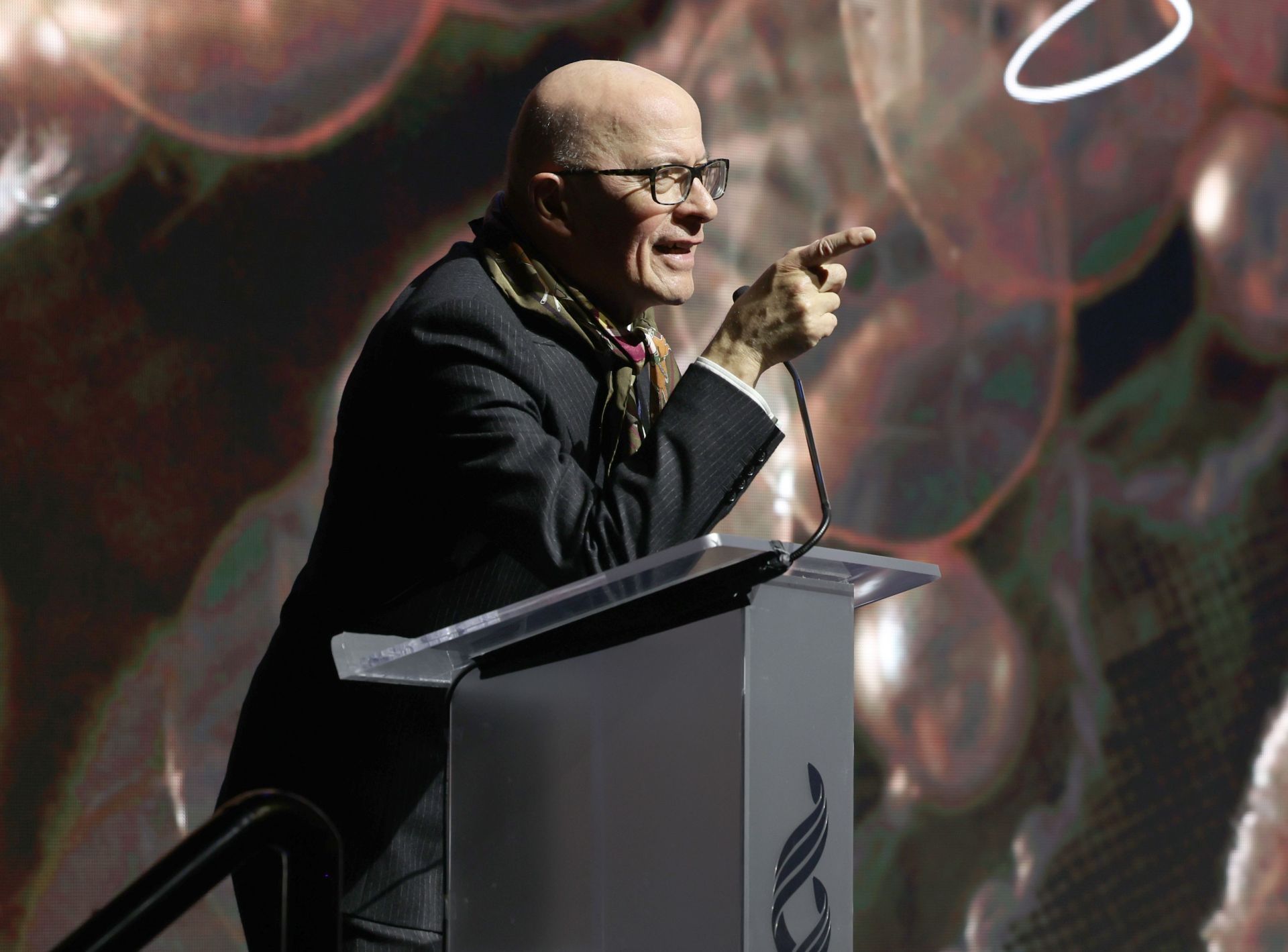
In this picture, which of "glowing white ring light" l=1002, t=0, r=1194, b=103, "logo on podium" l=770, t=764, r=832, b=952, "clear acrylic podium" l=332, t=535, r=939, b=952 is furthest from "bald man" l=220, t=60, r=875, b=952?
"glowing white ring light" l=1002, t=0, r=1194, b=103

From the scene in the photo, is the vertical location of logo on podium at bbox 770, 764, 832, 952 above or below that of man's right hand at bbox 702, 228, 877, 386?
below

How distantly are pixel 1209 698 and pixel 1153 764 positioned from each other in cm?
23

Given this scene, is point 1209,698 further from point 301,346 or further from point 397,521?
point 397,521

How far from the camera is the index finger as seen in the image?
1.29 metres

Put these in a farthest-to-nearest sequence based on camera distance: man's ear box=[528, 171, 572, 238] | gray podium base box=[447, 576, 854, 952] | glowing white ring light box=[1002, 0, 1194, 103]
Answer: glowing white ring light box=[1002, 0, 1194, 103] < man's ear box=[528, 171, 572, 238] < gray podium base box=[447, 576, 854, 952]

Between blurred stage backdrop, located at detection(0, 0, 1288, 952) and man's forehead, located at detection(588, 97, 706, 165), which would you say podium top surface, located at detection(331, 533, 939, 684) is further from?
blurred stage backdrop, located at detection(0, 0, 1288, 952)

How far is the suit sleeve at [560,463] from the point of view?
1.30 metres

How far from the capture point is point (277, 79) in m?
2.62

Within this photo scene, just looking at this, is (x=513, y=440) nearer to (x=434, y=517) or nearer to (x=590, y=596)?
(x=434, y=517)

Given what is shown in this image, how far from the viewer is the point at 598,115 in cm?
162

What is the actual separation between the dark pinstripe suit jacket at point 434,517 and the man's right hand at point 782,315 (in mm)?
34

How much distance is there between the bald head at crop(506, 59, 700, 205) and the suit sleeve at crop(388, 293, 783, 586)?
28cm

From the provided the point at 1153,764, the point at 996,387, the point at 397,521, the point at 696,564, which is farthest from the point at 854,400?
the point at 696,564

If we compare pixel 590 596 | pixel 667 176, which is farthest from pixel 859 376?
pixel 590 596
